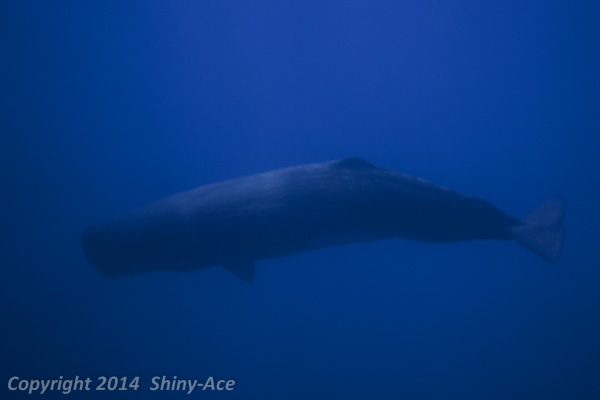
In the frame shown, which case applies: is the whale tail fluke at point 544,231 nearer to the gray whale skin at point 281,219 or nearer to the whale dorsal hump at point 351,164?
the gray whale skin at point 281,219

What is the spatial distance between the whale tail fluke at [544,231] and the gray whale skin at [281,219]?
4cm

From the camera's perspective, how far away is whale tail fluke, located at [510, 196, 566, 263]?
527 cm

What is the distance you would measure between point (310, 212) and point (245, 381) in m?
9.88

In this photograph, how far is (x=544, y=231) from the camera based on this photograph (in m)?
5.59

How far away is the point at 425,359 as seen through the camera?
523 inches

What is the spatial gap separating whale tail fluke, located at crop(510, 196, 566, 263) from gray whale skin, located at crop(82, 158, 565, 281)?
37 mm

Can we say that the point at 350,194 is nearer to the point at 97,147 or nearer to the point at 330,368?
the point at 330,368

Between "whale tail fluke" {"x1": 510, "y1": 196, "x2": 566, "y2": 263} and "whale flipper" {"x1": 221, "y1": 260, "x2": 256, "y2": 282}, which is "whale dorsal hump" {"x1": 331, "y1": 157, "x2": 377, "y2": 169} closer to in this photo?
"whale flipper" {"x1": 221, "y1": 260, "x2": 256, "y2": 282}

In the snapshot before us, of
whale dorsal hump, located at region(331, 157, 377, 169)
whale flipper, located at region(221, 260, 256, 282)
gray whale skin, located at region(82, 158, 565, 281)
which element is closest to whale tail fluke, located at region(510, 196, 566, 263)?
gray whale skin, located at region(82, 158, 565, 281)

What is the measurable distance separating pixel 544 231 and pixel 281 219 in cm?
388

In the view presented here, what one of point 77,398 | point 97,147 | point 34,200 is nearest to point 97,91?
point 97,147

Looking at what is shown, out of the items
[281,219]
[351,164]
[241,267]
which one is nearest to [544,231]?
[351,164]

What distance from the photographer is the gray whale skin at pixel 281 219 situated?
4.70 m

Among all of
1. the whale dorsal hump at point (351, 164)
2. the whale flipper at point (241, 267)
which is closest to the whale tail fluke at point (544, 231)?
the whale dorsal hump at point (351, 164)
